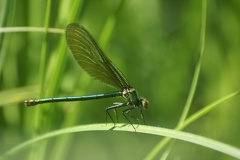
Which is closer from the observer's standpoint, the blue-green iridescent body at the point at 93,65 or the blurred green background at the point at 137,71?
the blue-green iridescent body at the point at 93,65

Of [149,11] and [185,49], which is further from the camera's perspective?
[149,11]

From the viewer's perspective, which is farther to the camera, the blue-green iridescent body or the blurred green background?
the blurred green background

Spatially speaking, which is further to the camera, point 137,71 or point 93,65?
point 137,71

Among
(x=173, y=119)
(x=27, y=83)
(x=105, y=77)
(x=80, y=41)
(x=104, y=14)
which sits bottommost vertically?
(x=173, y=119)

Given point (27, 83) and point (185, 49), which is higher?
point (27, 83)

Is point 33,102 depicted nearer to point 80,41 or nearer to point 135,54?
point 80,41

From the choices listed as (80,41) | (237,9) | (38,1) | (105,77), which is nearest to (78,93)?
(105,77)

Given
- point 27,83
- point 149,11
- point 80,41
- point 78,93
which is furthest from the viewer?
point 149,11

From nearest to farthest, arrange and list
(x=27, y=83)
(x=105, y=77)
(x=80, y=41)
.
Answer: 1. (x=80, y=41)
2. (x=105, y=77)
3. (x=27, y=83)
